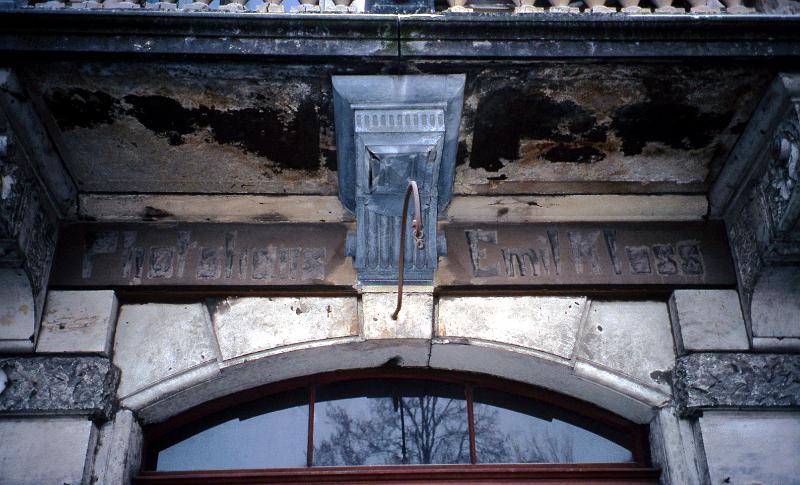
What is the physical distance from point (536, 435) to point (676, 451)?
598 millimetres

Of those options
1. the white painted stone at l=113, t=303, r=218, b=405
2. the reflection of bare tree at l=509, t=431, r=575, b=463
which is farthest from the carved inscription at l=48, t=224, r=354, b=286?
the reflection of bare tree at l=509, t=431, r=575, b=463

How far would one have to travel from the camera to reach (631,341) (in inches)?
125

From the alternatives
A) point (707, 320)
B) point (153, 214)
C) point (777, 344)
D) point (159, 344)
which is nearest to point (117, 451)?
point (159, 344)

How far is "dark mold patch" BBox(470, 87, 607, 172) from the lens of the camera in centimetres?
293

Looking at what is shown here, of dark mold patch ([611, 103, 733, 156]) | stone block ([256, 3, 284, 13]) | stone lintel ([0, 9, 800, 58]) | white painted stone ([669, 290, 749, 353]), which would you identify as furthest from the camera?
white painted stone ([669, 290, 749, 353])

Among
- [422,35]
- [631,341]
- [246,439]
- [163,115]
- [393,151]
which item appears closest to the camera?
[422,35]

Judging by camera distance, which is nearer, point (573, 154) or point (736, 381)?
point (736, 381)

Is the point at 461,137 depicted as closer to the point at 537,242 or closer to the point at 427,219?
the point at 427,219

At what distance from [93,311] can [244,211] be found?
74 centimetres

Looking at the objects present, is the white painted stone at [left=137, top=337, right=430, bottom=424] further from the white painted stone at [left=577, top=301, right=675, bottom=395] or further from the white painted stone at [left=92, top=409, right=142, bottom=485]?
the white painted stone at [left=577, top=301, right=675, bottom=395]

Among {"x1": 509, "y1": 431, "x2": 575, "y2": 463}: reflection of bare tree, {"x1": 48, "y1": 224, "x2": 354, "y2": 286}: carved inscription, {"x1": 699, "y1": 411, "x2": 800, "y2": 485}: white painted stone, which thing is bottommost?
{"x1": 699, "y1": 411, "x2": 800, "y2": 485}: white painted stone

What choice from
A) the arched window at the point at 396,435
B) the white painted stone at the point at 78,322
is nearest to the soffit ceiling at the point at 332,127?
the white painted stone at the point at 78,322

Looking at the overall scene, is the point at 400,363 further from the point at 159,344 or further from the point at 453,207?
the point at 159,344

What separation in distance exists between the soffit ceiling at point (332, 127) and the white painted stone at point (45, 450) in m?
1.01
